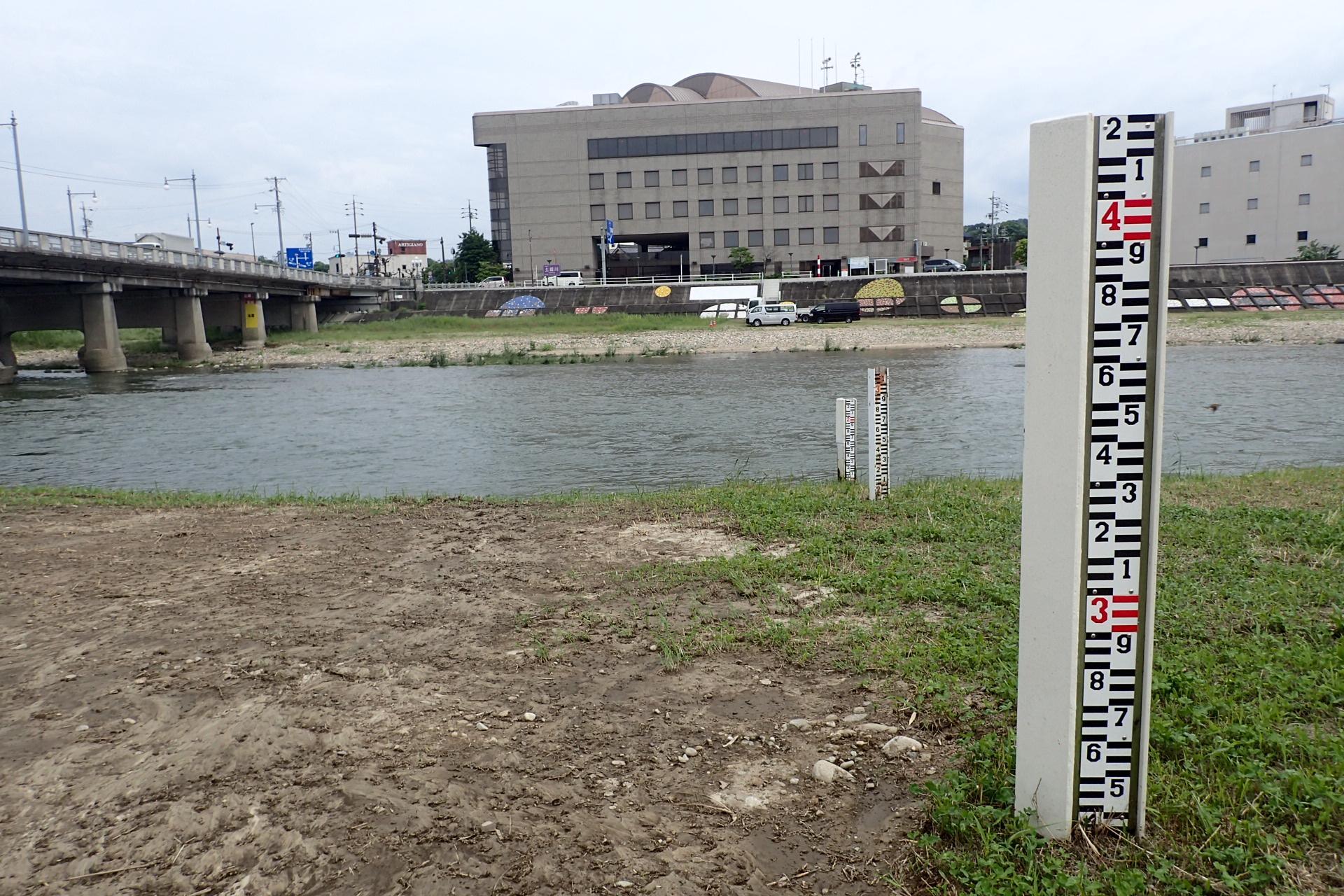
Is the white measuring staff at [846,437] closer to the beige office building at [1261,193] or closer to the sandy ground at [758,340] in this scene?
the sandy ground at [758,340]

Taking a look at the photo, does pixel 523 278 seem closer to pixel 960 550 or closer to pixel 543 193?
pixel 543 193

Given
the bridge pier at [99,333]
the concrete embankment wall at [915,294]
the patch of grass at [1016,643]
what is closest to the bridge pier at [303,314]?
the concrete embankment wall at [915,294]

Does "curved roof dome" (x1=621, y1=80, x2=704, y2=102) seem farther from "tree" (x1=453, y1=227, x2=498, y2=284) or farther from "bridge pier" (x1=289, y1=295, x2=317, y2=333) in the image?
"bridge pier" (x1=289, y1=295, x2=317, y2=333)

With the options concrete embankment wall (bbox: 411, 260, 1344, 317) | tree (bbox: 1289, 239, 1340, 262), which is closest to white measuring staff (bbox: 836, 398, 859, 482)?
concrete embankment wall (bbox: 411, 260, 1344, 317)

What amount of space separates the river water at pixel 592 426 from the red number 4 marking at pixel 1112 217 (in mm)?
10868

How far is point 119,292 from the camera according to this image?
51688 mm

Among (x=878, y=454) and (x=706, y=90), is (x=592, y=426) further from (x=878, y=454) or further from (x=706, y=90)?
(x=706, y=90)

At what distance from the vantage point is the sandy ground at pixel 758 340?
50.3 metres

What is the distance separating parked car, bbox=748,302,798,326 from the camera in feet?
208

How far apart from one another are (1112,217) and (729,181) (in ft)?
329

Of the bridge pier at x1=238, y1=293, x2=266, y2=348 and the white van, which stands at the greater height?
the white van

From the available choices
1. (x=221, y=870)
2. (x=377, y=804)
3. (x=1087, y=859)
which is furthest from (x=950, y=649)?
(x=221, y=870)

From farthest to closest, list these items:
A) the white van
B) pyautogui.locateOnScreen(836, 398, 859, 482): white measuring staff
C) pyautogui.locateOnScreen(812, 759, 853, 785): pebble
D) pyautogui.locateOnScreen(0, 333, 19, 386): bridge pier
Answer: the white van
pyautogui.locateOnScreen(0, 333, 19, 386): bridge pier
pyautogui.locateOnScreen(836, 398, 859, 482): white measuring staff
pyautogui.locateOnScreen(812, 759, 853, 785): pebble

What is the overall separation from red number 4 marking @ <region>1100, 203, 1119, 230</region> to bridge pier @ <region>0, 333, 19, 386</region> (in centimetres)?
5442
